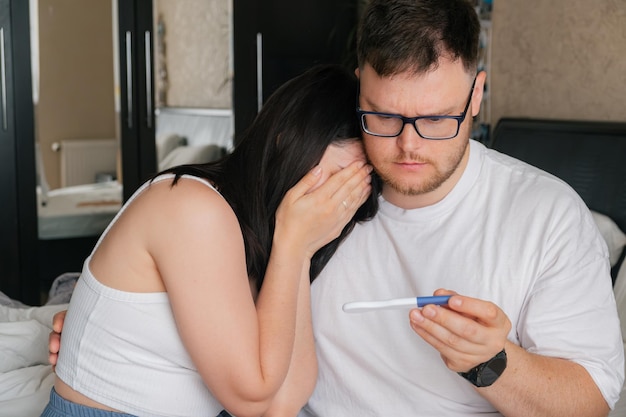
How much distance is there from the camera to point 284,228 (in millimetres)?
1532

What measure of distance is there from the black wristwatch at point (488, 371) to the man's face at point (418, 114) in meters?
0.40

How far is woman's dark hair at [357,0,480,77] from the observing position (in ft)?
4.95

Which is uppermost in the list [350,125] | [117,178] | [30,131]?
[350,125]

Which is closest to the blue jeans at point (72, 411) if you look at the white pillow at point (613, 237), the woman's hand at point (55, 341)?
the woman's hand at point (55, 341)

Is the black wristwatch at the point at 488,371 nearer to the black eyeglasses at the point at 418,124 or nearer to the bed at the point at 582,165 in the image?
the black eyeglasses at the point at 418,124

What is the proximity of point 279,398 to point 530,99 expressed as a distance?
7.55ft

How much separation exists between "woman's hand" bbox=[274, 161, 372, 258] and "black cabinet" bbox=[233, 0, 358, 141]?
2754mm

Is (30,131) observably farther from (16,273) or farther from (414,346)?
(414,346)

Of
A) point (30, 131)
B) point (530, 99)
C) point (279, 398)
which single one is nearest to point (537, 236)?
point (279, 398)

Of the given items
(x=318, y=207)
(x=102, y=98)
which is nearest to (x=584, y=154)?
(x=318, y=207)

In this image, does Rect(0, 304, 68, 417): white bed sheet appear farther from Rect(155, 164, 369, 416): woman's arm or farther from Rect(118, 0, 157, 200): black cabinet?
Rect(118, 0, 157, 200): black cabinet

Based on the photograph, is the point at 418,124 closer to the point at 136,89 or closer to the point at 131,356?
the point at 131,356

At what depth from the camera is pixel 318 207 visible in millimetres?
1557

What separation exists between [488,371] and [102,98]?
10.3ft
